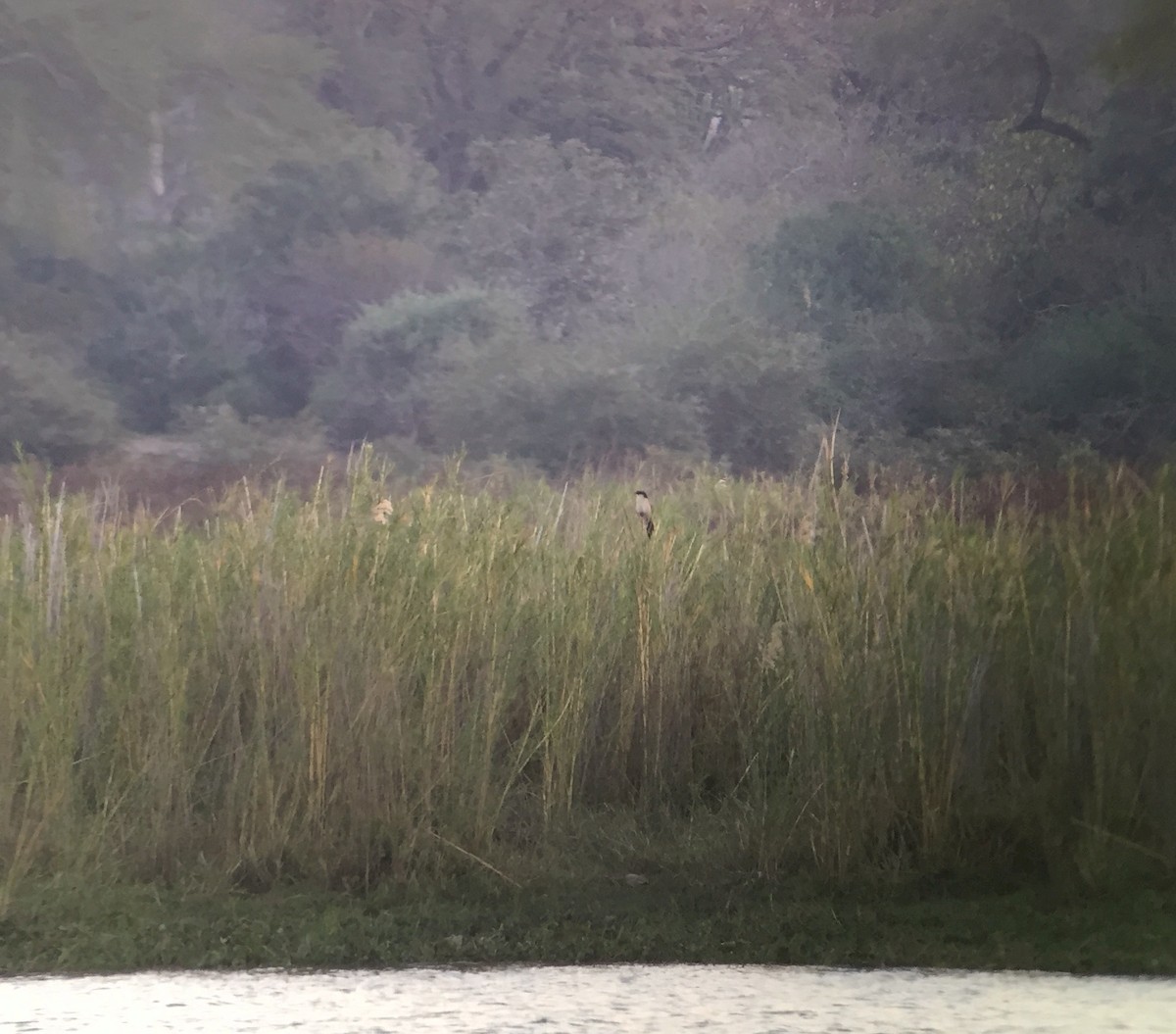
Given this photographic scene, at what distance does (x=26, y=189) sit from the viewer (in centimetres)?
251

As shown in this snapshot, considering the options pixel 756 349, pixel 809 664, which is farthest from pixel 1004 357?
pixel 809 664

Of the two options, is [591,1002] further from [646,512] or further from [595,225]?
[595,225]

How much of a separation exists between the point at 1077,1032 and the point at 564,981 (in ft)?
2.41

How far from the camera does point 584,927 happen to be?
202cm

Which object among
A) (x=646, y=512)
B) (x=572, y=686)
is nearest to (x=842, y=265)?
(x=646, y=512)

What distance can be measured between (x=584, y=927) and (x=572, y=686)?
1.55 ft

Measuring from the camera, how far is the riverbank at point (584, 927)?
1922mm

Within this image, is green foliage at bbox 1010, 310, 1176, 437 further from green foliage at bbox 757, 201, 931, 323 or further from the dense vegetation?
green foliage at bbox 757, 201, 931, 323

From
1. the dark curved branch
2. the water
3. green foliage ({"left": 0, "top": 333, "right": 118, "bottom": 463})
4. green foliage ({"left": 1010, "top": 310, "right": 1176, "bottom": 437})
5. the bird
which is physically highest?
the dark curved branch

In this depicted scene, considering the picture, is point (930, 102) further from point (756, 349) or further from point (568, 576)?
point (568, 576)

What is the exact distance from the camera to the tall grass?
2.16 meters

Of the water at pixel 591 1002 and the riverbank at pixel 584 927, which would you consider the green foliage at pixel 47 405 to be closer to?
the riverbank at pixel 584 927

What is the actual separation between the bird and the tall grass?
0.04m

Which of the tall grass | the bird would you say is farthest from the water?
the bird
